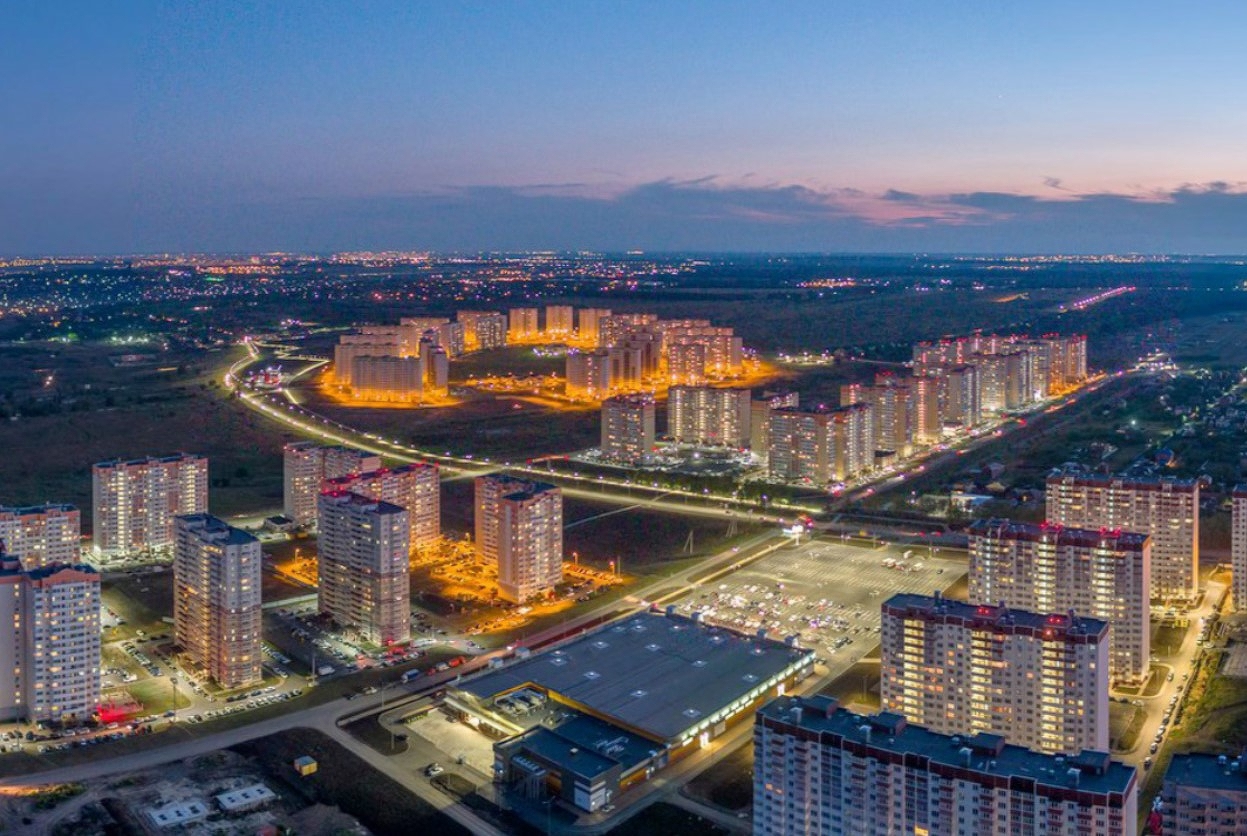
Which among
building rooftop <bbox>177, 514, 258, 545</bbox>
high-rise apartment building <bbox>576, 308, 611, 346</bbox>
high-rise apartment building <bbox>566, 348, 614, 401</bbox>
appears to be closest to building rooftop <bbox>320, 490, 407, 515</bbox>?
building rooftop <bbox>177, 514, 258, 545</bbox>

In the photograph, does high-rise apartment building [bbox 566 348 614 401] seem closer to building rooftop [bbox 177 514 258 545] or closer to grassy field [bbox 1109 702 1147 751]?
building rooftop [bbox 177 514 258 545]

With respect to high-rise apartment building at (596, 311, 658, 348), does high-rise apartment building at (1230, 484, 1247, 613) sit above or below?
below

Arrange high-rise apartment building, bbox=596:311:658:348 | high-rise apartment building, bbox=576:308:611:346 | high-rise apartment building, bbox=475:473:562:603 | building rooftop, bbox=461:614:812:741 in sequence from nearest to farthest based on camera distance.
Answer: building rooftop, bbox=461:614:812:741 → high-rise apartment building, bbox=475:473:562:603 → high-rise apartment building, bbox=596:311:658:348 → high-rise apartment building, bbox=576:308:611:346

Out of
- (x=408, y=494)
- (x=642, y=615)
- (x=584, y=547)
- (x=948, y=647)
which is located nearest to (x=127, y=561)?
(x=408, y=494)

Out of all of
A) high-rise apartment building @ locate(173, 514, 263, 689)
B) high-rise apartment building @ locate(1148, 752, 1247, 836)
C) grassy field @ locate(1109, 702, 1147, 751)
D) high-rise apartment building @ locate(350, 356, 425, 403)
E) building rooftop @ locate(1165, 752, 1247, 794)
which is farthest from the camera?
high-rise apartment building @ locate(350, 356, 425, 403)

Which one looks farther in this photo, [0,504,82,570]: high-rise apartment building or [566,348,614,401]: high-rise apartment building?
[566,348,614,401]: high-rise apartment building

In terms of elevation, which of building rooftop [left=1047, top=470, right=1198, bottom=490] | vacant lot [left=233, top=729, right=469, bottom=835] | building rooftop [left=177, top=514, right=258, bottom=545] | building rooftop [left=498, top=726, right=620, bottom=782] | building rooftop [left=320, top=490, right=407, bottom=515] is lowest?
Answer: vacant lot [left=233, top=729, right=469, bottom=835]
